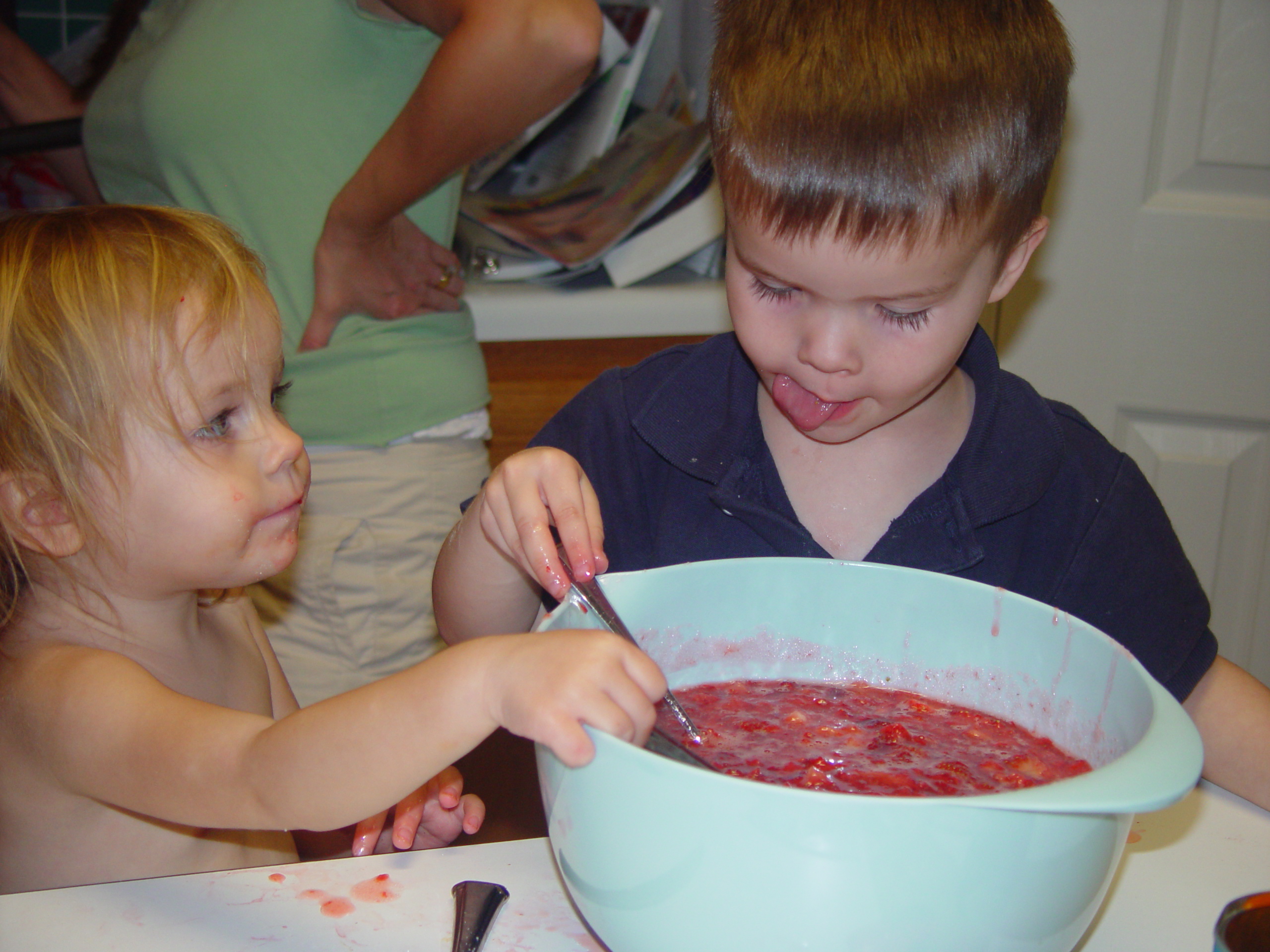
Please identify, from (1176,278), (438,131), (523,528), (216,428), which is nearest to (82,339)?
(216,428)

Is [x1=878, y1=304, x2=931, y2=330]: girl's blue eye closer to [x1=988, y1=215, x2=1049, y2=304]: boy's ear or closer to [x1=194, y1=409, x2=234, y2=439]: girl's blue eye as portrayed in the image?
[x1=988, y1=215, x2=1049, y2=304]: boy's ear

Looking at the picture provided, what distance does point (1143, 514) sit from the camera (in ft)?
2.93

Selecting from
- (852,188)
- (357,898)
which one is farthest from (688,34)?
(357,898)

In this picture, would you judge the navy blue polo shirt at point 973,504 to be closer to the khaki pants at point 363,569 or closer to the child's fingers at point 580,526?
the child's fingers at point 580,526

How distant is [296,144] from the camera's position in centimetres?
126

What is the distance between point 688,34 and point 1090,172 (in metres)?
0.81

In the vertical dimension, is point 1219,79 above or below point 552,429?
above

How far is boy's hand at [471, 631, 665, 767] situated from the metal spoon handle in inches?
4.2

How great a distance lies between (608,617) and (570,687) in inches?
5.4

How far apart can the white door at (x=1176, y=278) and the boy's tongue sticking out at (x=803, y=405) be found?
0.91 metres

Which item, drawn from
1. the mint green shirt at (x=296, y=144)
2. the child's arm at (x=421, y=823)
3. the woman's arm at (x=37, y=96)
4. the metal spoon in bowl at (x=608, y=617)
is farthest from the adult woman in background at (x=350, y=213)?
the metal spoon in bowl at (x=608, y=617)

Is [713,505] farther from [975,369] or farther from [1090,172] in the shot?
[1090,172]

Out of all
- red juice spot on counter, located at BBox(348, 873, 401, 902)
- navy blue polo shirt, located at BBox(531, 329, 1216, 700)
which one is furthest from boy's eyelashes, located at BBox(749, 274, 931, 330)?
red juice spot on counter, located at BBox(348, 873, 401, 902)

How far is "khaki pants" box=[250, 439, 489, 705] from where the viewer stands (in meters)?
1.30
